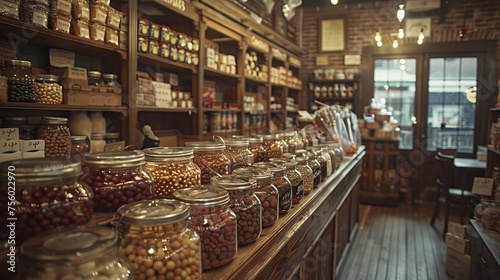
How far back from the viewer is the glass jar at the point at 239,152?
5.51 ft

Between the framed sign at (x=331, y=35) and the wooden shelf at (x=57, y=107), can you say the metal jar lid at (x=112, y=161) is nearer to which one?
the wooden shelf at (x=57, y=107)

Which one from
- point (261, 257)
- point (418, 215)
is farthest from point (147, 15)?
point (418, 215)

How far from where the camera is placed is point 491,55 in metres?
5.83

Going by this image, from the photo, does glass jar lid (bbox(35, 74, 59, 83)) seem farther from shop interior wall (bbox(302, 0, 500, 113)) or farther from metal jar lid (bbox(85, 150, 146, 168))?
shop interior wall (bbox(302, 0, 500, 113))

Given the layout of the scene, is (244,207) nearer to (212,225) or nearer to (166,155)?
(212,225)

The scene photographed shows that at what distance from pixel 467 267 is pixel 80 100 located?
3250mm

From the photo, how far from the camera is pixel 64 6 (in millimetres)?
2021

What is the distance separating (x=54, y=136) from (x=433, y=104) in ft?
19.7

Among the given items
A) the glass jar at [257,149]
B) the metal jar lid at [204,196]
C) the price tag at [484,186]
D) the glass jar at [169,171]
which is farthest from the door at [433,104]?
the metal jar lid at [204,196]

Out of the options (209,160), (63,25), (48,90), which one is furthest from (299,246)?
(63,25)

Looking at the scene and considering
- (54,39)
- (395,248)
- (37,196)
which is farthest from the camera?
(395,248)

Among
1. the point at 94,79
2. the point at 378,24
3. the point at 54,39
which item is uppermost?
the point at 378,24

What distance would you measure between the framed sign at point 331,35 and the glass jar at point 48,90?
18.5 ft

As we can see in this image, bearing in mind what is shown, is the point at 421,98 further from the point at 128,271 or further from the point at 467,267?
the point at 128,271
